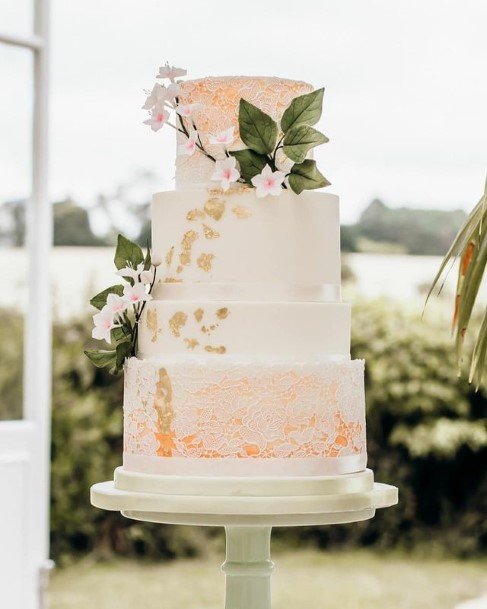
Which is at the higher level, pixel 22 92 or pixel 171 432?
pixel 22 92

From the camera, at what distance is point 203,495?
1.96m

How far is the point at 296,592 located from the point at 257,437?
4505 millimetres

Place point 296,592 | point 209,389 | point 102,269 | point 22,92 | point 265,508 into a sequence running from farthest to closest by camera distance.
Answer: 1. point 102,269
2. point 296,592
3. point 22,92
4. point 209,389
5. point 265,508

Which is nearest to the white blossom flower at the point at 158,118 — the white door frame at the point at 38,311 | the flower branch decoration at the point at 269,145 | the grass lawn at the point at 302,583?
the flower branch decoration at the point at 269,145

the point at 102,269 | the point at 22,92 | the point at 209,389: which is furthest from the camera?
the point at 102,269

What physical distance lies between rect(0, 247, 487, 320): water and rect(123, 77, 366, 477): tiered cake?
4037 millimetres

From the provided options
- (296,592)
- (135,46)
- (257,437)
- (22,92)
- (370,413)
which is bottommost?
(296,592)

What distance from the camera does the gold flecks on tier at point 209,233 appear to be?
6.89 ft

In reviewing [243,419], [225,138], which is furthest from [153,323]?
[225,138]

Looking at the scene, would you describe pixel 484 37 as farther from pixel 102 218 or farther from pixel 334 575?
pixel 334 575

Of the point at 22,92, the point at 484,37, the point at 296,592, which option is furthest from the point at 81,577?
the point at 484,37

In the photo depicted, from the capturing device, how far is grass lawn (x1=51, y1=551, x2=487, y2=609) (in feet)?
20.4

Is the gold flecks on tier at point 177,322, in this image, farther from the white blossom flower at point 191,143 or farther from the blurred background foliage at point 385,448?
the blurred background foliage at point 385,448

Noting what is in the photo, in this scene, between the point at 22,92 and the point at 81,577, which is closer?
the point at 22,92
